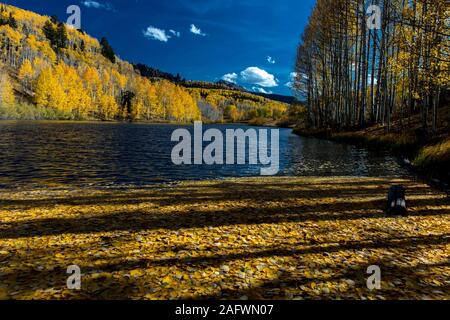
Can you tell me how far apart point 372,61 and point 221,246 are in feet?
131

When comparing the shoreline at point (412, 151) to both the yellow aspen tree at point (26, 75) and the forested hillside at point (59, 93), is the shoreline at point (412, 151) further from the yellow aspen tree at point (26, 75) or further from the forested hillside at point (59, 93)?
the yellow aspen tree at point (26, 75)

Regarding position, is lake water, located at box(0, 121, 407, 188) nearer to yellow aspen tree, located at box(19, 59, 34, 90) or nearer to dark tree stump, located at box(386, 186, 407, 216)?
dark tree stump, located at box(386, 186, 407, 216)

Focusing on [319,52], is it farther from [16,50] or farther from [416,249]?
[16,50]

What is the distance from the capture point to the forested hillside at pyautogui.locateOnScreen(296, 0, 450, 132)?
28053 mm

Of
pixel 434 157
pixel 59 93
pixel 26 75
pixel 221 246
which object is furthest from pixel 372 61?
pixel 26 75

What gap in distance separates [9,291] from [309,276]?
6.21 meters

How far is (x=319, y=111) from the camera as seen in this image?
200 ft

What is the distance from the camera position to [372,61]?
3881 centimetres

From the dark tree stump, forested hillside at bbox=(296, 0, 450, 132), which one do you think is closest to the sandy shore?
the dark tree stump

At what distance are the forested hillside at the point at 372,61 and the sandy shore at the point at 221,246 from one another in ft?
56.4

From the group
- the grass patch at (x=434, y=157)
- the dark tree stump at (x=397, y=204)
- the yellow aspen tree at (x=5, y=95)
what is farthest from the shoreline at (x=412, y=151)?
the yellow aspen tree at (x=5, y=95)

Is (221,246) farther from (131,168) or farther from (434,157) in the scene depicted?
(434,157)

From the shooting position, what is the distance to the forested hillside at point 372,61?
28.1 m
